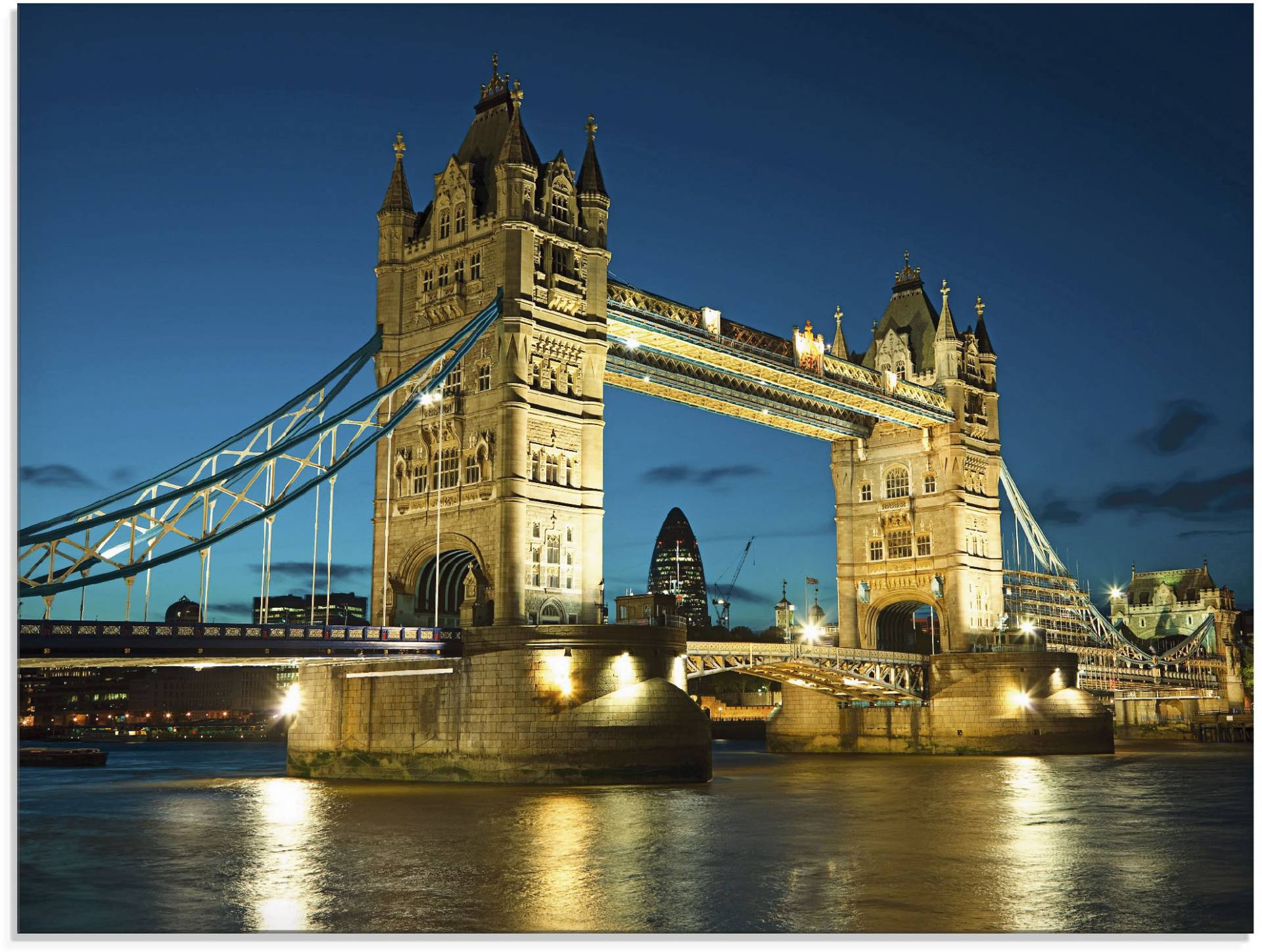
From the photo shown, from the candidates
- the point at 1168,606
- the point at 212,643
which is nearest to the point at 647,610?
the point at 212,643

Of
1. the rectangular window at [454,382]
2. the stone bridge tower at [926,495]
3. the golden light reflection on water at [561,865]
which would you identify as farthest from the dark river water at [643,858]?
the stone bridge tower at [926,495]

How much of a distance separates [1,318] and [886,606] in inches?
3315

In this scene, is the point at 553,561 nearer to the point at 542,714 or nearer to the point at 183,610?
the point at 542,714

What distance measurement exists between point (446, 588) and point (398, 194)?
1948cm

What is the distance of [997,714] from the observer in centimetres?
8675

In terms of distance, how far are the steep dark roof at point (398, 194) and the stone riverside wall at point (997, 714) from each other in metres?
46.0

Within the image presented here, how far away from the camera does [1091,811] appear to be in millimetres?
45156

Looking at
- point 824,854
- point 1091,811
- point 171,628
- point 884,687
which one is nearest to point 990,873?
point 824,854

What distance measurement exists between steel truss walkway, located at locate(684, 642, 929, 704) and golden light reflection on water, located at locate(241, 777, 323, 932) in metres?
29.1

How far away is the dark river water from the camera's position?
23594 mm

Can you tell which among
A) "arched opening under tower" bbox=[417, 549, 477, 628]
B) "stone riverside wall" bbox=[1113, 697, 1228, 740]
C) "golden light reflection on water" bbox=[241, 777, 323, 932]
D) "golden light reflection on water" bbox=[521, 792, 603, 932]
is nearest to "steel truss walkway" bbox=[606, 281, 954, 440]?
"arched opening under tower" bbox=[417, 549, 477, 628]

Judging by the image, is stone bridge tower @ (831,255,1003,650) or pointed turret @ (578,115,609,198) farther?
stone bridge tower @ (831,255,1003,650)

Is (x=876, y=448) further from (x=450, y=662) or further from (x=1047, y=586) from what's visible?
(x=450, y=662)

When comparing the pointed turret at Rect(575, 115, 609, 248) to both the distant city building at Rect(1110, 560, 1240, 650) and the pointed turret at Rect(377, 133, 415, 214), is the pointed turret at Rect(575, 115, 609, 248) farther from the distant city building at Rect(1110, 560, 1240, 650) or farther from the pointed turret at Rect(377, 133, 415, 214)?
the distant city building at Rect(1110, 560, 1240, 650)
